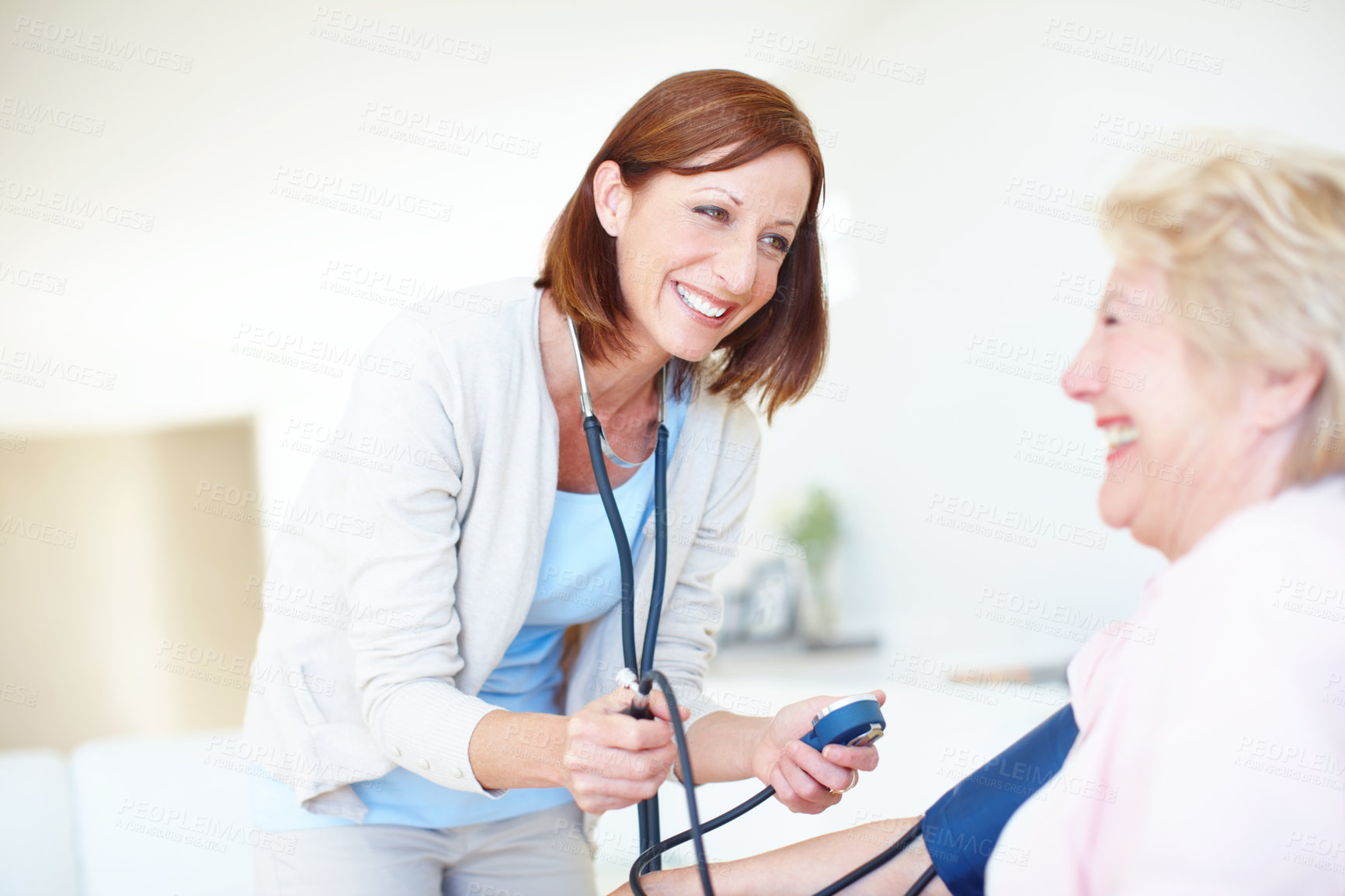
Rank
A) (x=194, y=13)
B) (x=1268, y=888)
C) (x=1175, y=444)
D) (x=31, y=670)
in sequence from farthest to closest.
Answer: (x=31, y=670) < (x=194, y=13) < (x=1175, y=444) < (x=1268, y=888)

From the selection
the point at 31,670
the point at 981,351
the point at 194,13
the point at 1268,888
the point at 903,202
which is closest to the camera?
the point at 1268,888

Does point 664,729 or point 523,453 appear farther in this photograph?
point 523,453

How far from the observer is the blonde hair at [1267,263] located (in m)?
0.67

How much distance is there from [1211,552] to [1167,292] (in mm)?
201

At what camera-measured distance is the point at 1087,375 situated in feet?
2.49

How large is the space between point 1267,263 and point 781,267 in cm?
75

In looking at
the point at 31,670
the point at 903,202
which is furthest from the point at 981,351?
the point at 31,670

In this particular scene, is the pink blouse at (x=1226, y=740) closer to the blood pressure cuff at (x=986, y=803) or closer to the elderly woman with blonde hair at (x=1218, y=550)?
the elderly woman with blonde hair at (x=1218, y=550)

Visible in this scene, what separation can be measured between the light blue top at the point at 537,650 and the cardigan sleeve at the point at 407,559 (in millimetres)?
158

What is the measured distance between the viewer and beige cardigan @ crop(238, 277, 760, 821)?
106 centimetres

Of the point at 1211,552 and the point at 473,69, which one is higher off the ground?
the point at 473,69

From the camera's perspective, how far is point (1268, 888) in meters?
0.59

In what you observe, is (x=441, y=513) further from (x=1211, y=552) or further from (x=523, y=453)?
(x=1211, y=552)

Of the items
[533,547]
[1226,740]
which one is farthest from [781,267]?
Answer: [1226,740]
